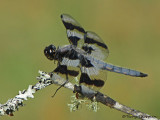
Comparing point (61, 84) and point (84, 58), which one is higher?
point (84, 58)

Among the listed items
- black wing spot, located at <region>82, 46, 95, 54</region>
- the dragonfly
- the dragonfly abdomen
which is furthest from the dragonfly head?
the dragonfly abdomen

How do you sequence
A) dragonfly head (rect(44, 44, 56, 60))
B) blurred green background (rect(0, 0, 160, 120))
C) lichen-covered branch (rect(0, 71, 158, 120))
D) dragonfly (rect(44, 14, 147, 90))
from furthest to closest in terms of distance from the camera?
blurred green background (rect(0, 0, 160, 120)), dragonfly head (rect(44, 44, 56, 60)), dragonfly (rect(44, 14, 147, 90)), lichen-covered branch (rect(0, 71, 158, 120))

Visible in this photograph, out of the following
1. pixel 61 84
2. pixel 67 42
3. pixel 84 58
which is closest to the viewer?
pixel 61 84

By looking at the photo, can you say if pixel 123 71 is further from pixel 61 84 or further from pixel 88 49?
pixel 61 84

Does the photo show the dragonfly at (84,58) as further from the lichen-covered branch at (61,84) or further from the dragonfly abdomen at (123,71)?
the lichen-covered branch at (61,84)

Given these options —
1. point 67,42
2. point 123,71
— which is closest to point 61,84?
point 123,71

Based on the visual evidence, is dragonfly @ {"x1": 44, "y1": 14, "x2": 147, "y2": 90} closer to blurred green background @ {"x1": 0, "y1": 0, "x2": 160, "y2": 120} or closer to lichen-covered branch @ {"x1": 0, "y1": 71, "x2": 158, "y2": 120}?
lichen-covered branch @ {"x1": 0, "y1": 71, "x2": 158, "y2": 120}
